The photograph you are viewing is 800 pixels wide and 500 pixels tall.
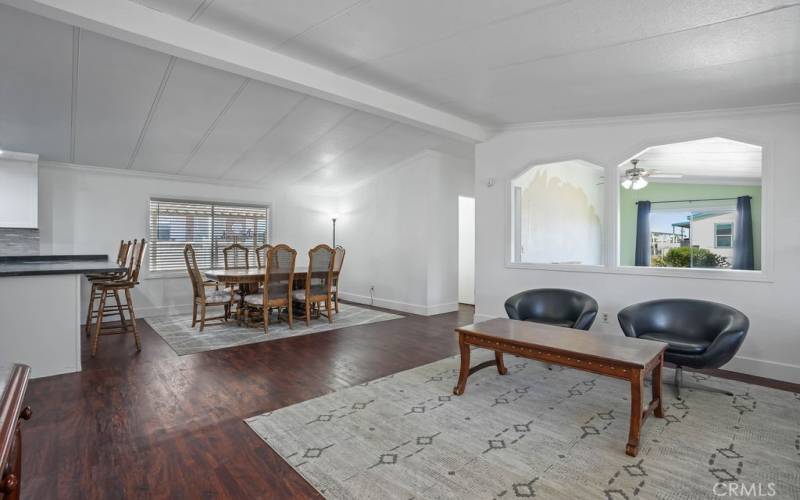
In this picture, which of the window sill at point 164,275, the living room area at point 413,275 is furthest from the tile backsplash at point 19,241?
the window sill at point 164,275

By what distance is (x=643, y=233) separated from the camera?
796 centimetres

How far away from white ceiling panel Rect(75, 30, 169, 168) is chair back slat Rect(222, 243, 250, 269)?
214 centimetres

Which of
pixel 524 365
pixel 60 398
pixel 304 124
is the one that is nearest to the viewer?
pixel 60 398

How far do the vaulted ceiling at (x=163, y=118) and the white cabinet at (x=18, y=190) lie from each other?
173 millimetres

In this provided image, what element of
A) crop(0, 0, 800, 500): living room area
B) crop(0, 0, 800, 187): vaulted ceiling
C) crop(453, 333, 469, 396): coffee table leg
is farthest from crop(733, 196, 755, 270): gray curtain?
crop(453, 333, 469, 396): coffee table leg

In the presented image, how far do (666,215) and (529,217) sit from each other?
2904 millimetres

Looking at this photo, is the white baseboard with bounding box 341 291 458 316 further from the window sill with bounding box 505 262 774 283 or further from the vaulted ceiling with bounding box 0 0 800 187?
the vaulted ceiling with bounding box 0 0 800 187

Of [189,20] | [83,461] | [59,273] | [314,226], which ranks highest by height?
[189,20]

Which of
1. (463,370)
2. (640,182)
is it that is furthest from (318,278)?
(640,182)

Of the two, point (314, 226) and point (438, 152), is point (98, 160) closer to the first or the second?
point (314, 226)

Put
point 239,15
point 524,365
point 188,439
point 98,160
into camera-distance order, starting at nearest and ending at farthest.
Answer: point 188,439 < point 239,15 < point 524,365 < point 98,160

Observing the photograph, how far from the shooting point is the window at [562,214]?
6.88 meters

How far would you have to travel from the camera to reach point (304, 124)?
4.67m

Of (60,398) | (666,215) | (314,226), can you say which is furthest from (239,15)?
(666,215)
